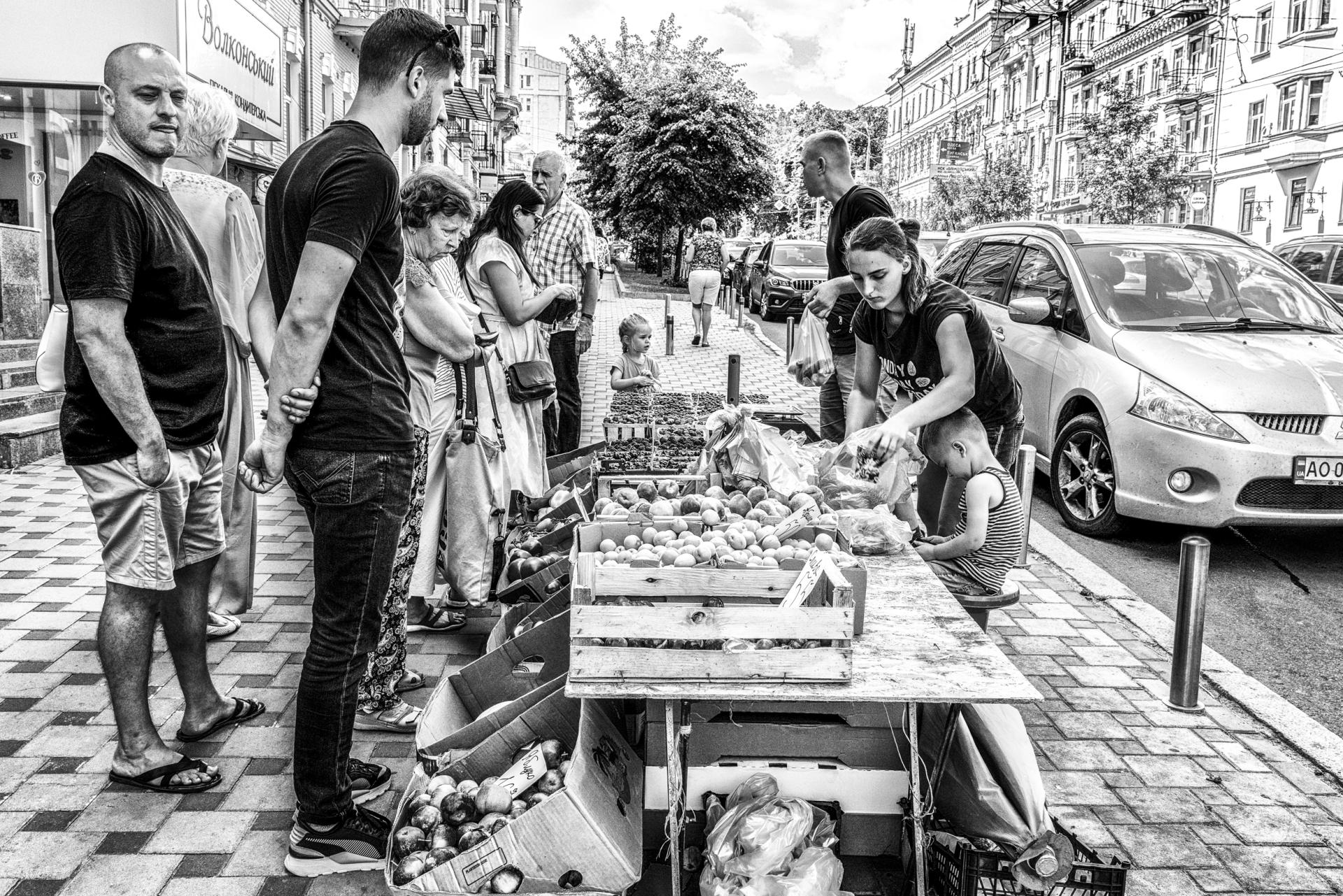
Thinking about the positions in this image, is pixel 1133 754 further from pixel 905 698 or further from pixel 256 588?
pixel 256 588

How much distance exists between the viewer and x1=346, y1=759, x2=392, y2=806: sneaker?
3.38 meters

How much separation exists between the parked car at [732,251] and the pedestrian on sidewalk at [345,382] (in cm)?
2196

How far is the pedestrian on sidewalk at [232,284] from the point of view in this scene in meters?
4.14

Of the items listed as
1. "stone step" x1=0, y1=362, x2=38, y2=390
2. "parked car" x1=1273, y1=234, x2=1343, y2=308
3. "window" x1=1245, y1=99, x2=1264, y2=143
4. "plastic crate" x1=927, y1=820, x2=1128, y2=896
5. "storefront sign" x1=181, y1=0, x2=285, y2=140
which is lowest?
"plastic crate" x1=927, y1=820, x2=1128, y2=896

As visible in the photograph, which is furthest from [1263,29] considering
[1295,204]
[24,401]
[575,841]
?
[575,841]

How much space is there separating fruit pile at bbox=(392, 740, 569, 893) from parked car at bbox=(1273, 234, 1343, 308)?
14.6 metres

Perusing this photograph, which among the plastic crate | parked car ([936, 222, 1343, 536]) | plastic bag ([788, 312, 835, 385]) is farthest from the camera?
plastic bag ([788, 312, 835, 385])

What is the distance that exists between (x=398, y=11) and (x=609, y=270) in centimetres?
3320

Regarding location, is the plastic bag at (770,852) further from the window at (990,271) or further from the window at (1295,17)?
the window at (1295,17)

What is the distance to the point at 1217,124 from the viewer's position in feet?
156

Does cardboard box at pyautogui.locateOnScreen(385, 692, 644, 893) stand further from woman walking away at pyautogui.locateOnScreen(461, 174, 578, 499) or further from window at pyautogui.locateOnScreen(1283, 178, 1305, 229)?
window at pyautogui.locateOnScreen(1283, 178, 1305, 229)

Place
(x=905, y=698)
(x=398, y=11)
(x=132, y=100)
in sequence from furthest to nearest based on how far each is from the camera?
(x=132, y=100) → (x=398, y=11) → (x=905, y=698)

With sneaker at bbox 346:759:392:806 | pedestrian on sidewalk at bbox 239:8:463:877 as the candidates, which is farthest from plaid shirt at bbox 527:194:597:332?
pedestrian on sidewalk at bbox 239:8:463:877

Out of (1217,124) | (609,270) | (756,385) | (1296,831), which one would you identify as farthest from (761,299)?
(1217,124)
